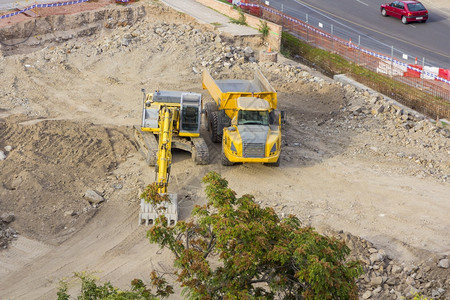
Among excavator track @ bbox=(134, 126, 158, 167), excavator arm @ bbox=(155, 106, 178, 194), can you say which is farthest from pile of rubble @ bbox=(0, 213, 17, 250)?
excavator track @ bbox=(134, 126, 158, 167)

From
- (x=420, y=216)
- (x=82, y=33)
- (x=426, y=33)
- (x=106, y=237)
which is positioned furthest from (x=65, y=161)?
(x=426, y=33)

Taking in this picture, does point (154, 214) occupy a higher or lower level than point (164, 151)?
lower

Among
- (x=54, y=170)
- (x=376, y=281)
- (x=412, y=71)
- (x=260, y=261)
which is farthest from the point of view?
(x=412, y=71)

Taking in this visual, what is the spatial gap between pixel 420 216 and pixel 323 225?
114 inches

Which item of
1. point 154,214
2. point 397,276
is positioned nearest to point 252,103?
point 154,214

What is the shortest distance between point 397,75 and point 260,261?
2076 cm

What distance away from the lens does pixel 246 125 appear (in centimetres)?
2173

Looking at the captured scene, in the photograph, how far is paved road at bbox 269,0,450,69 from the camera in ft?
113

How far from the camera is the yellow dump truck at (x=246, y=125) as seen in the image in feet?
68.9

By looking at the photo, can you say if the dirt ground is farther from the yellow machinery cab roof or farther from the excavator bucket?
the yellow machinery cab roof

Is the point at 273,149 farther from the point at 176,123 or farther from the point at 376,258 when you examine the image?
the point at 376,258

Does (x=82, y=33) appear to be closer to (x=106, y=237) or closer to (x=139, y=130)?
(x=139, y=130)

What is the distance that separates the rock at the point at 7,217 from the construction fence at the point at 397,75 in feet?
55.7

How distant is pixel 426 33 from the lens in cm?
3688
